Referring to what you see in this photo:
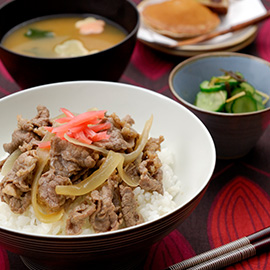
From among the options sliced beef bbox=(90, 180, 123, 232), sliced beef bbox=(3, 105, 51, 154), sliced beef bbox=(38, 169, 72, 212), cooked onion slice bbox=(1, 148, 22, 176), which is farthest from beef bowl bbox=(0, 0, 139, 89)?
sliced beef bbox=(90, 180, 123, 232)

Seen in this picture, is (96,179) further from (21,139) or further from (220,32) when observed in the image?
(220,32)

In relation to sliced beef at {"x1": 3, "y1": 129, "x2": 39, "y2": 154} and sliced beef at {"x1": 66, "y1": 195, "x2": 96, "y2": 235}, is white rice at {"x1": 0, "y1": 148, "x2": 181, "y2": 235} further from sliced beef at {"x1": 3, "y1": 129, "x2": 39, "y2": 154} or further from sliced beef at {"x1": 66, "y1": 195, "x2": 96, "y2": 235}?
sliced beef at {"x1": 3, "y1": 129, "x2": 39, "y2": 154}

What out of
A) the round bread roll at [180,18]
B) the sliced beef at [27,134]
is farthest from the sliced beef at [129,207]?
the round bread roll at [180,18]

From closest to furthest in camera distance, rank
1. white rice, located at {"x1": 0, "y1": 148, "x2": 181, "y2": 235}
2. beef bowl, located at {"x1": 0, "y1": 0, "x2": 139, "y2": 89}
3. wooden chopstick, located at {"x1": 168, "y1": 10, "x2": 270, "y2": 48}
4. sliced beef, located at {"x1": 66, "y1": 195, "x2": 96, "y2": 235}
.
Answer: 1. sliced beef, located at {"x1": 66, "y1": 195, "x2": 96, "y2": 235}
2. white rice, located at {"x1": 0, "y1": 148, "x2": 181, "y2": 235}
3. beef bowl, located at {"x1": 0, "y1": 0, "x2": 139, "y2": 89}
4. wooden chopstick, located at {"x1": 168, "y1": 10, "x2": 270, "y2": 48}

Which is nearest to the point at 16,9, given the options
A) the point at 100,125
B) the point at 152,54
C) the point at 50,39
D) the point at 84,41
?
the point at 50,39

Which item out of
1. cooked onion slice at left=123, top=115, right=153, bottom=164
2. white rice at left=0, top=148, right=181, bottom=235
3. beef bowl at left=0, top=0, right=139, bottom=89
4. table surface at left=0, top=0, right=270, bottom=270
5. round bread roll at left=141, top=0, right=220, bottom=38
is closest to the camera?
white rice at left=0, top=148, right=181, bottom=235

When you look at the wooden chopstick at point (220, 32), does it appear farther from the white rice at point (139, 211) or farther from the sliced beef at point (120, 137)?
the white rice at point (139, 211)
